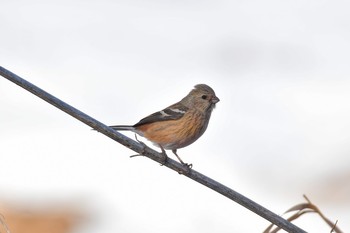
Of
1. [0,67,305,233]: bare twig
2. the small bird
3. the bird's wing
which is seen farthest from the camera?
the bird's wing

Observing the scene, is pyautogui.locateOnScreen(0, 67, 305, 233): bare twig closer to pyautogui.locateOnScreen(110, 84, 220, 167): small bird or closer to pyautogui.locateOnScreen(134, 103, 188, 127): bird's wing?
pyautogui.locateOnScreen(110, 84, 220, 167): small bird

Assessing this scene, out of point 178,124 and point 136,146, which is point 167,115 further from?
point 136,146

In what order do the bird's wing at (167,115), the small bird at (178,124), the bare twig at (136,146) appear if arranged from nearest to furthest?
the bare twig at (136,146)
the small bird at (178,124)
the bird's wing at (167,115)

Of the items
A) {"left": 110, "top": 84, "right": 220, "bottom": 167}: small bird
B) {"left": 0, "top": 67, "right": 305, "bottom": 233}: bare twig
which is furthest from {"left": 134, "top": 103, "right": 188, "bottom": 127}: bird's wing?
{"left": 0, "top": 67, "right": 305, "bottom": 233}: bare twig

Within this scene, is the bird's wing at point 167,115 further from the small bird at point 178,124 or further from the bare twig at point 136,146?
the bare twig at point 136,146

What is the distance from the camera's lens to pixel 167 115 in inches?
248

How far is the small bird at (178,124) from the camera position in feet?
19.6

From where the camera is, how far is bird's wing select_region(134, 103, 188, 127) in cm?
614

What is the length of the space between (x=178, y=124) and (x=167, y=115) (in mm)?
170

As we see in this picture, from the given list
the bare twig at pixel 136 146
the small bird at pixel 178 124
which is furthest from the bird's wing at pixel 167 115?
the bare twig at pixel 136 146

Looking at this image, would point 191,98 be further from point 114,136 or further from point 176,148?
point 114,136

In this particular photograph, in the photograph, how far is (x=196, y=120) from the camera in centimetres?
616

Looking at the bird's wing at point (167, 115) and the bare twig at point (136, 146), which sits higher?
the bird's wing at point (167, 115)

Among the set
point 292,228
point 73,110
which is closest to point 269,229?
point 292,228
